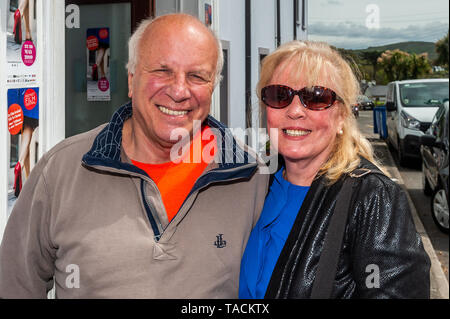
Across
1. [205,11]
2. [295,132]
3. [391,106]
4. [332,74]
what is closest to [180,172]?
[295,132]

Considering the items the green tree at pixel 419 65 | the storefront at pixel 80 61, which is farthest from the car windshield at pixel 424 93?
the green tree at pixel 419 65

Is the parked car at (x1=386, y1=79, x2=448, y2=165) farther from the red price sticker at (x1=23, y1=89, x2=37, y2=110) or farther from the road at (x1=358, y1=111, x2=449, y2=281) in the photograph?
the red price sticker at (x1=23, y1=89, x2=37, y2=110)

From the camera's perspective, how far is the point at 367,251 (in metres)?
1.77

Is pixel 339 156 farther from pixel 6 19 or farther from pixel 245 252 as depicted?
pixel 6 19

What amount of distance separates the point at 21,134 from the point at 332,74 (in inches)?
66.5

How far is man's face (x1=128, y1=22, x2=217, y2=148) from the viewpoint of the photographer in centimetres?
227

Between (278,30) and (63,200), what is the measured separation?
10.9m

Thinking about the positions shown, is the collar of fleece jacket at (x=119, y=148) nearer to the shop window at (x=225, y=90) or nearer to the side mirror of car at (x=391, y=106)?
the shop window at (x=225, y=90)

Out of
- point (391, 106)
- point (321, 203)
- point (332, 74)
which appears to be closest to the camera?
point (321, 203)

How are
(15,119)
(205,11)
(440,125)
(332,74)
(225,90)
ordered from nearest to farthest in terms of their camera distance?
(332,74) < (15,119) < (205,11) < (440,125) < (225,90)

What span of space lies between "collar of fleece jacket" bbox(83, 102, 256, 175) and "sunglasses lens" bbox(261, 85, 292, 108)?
22 centimetres

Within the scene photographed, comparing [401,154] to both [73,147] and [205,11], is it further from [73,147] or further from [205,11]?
[73,147]

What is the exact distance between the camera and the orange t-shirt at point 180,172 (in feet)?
7.19
